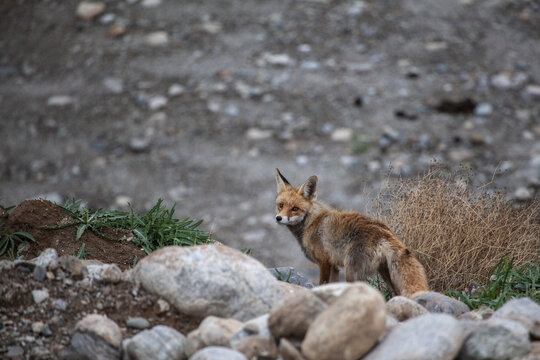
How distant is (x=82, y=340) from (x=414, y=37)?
10.4 metres

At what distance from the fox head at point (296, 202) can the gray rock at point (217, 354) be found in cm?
291

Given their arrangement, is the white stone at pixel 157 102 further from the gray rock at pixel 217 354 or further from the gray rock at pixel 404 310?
the gray rock at pixel 217 354

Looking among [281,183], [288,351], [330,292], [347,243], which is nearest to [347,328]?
[288,351]

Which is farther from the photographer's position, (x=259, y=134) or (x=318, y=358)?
(x=259, y=134)

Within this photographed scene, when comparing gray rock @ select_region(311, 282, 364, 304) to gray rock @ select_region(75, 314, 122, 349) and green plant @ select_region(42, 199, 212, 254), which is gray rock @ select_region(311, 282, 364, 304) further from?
green plant @ select_region(42, 199, 212, 254)

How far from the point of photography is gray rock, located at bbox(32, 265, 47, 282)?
13.9ft

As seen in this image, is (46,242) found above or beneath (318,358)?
beneath

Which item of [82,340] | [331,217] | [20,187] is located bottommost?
[20,187]

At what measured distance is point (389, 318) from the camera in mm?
3877

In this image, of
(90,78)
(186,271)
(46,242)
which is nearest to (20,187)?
(90,78)

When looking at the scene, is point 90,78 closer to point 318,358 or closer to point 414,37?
point 414,37

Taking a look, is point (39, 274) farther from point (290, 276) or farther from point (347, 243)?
point (347, 243)

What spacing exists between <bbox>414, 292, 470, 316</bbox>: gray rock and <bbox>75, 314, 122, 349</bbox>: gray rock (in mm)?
2287

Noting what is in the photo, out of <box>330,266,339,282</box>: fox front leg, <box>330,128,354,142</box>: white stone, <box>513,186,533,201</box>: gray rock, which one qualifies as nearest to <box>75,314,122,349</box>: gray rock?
<box>330,266,339,282</box>: fox front leg
